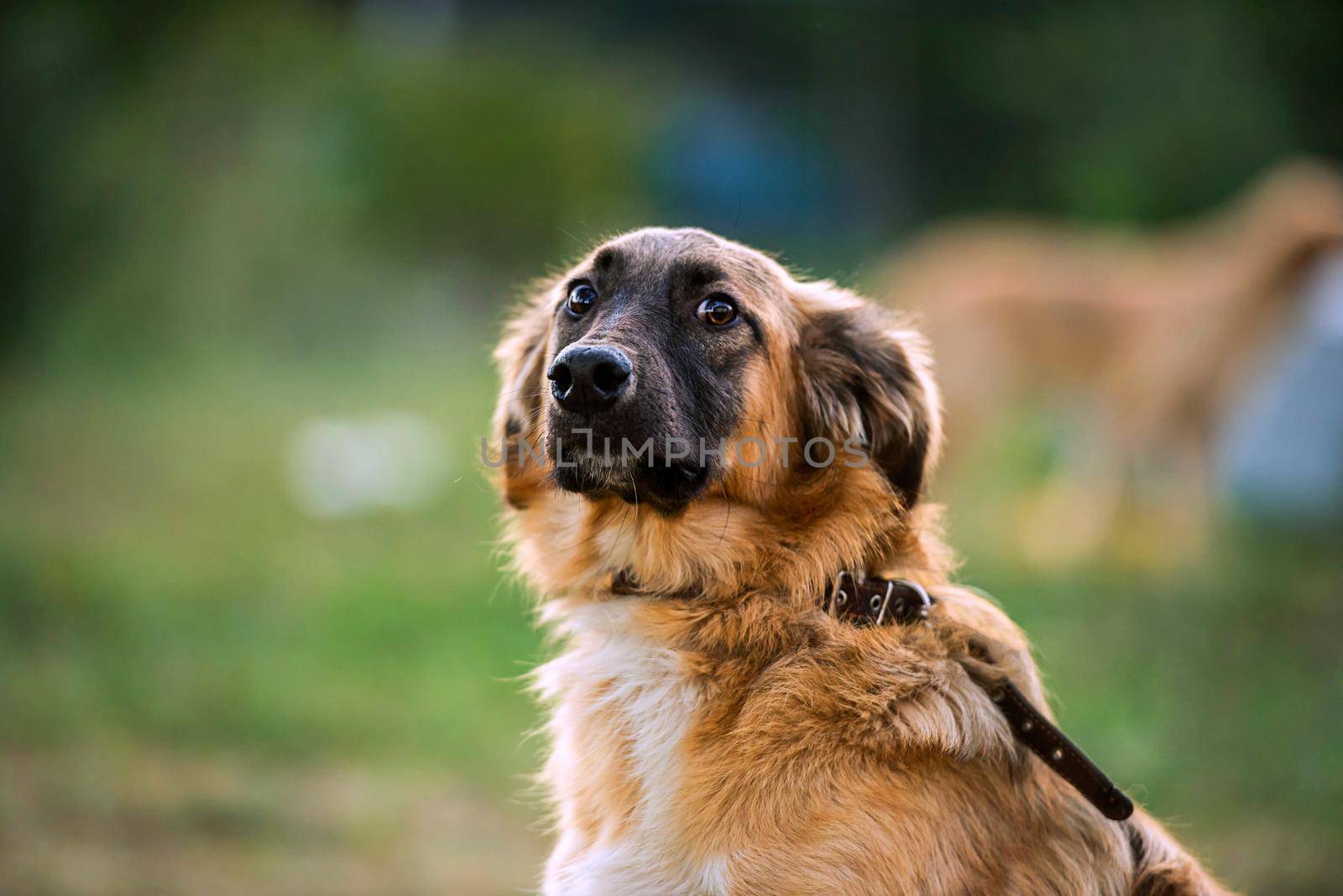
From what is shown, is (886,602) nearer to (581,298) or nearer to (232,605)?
(581,298)

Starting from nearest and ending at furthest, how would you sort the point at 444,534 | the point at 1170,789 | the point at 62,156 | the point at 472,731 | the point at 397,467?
the point at 1170,789, the point at 472,731, the point at 444,534, the point at 62,156, the point at 397,467

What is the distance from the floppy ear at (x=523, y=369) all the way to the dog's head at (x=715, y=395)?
59 mm

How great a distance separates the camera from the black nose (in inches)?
93.7

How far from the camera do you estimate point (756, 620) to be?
2.53m

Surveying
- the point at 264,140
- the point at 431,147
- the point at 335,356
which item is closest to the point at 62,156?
the point at 264,140

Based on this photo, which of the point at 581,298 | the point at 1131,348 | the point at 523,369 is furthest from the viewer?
the point at 1131,348

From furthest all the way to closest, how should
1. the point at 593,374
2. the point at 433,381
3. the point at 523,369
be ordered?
the point at 433,381
the point at 523,369
the point at 593,374

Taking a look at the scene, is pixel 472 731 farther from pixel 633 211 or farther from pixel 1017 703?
pixel 633 211

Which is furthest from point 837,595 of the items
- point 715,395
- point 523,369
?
point 523,369

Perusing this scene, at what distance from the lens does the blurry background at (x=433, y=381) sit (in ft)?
15.3

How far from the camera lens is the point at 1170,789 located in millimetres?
4648

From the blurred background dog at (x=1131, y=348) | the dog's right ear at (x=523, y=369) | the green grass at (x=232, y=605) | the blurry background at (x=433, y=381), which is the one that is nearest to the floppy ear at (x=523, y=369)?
the dog's right ear at (x=523, y=369)

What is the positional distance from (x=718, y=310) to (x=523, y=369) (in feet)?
2.47

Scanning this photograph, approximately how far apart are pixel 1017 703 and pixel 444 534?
20.1 feet
